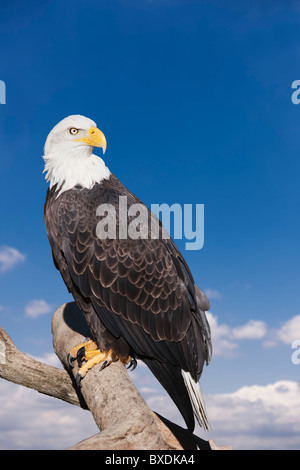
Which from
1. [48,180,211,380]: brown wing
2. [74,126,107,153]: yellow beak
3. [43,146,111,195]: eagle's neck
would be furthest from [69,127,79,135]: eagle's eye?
[48,180,211,380]: brown wing

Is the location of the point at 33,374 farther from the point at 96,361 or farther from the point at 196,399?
the point at 196,399

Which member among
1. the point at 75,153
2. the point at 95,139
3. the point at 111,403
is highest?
the point at 95,139

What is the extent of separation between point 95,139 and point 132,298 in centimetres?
234

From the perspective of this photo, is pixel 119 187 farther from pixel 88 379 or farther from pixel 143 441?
pixel 143 441

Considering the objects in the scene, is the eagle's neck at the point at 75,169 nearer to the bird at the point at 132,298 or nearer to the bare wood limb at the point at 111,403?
the bird at the point at 132,298

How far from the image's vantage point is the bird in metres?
5.79

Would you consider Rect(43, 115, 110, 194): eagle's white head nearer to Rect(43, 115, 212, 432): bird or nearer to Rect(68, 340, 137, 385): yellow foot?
Rect(43, 115, 212, 432): bird

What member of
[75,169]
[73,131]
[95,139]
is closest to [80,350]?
[75,169]

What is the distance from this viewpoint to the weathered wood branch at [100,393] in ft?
13.8

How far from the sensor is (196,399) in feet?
18.7

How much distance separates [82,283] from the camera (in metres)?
5.86
